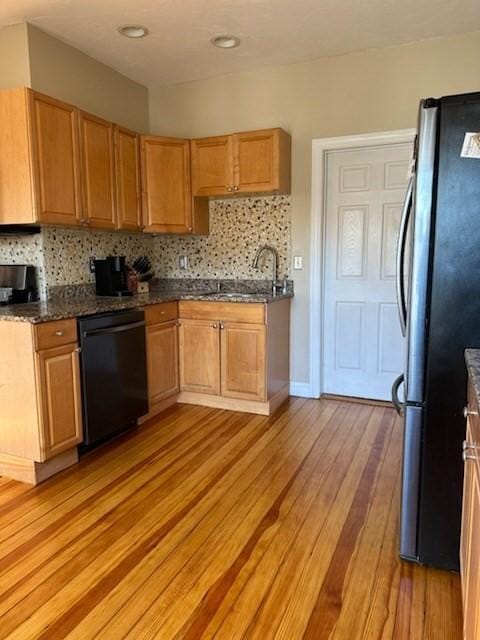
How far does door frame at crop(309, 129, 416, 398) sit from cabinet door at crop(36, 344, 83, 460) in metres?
1.97

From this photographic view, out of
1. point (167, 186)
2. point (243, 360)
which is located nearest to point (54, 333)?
point (243, 360)

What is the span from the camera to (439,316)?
1.67 m

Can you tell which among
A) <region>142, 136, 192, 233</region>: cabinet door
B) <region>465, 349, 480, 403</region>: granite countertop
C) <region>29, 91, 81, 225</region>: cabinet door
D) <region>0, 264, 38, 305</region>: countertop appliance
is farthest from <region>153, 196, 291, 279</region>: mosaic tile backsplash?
<region>465, 349, 480, 403</region>: granite countertop

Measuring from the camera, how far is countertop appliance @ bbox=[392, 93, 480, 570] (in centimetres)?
161

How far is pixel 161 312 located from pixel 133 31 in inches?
76.0

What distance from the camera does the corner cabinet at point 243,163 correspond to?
3.52 metres

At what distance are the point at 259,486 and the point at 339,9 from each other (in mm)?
2867

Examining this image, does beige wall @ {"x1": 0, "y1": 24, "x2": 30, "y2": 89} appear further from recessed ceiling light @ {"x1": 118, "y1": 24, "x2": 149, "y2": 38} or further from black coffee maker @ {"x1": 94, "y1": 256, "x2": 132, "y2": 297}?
black coffee maker @ {"x1": 94, "y1": 256, "x2": 132, "y2": 297}

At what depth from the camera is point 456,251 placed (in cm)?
163

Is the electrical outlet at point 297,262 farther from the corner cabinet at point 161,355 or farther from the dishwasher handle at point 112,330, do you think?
the dishwasher handle at point 112,330

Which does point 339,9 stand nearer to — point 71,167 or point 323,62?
point 323,62

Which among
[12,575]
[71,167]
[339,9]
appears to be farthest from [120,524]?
[339,9]

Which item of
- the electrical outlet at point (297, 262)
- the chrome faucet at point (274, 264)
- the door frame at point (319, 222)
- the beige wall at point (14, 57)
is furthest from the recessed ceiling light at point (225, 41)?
the electrical outlet at point (297, 262)

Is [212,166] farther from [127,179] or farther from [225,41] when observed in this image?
[225,41]
